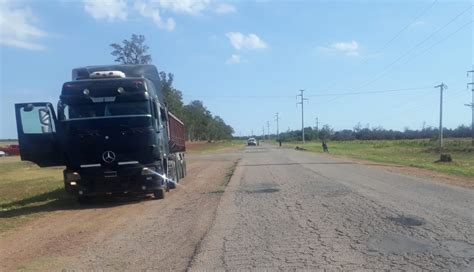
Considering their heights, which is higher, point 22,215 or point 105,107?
point 105,107

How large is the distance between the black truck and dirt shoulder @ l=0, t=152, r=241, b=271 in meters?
0.80

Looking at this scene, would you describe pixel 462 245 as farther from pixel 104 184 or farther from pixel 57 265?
pixel 104 184

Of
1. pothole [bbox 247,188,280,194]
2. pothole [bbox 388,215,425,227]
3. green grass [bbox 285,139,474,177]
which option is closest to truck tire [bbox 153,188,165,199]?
pothole [bbox 247,188,280,194]

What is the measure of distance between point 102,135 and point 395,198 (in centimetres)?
790

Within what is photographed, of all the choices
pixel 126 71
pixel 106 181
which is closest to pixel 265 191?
pixel 106 181

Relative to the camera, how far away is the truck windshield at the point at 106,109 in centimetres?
1383

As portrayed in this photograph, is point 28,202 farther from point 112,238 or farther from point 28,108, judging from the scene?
point 112,238

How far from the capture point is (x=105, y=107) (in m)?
14.0

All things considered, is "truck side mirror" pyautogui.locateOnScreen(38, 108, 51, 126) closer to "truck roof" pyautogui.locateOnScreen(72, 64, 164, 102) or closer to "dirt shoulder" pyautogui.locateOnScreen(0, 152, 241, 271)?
"truck roof" pyautogui.locateOnScreen(72, 64, 164, 102)

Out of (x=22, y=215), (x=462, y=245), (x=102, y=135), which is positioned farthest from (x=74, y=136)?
(x=462, y=245)

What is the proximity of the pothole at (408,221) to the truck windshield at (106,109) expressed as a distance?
7305 millimetres

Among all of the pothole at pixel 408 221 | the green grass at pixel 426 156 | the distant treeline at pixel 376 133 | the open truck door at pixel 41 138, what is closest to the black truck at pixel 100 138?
the open truck door at pixel 41 138

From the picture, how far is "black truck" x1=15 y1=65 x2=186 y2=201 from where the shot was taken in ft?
44.6

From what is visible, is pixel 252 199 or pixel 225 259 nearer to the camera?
pixel 225 259
